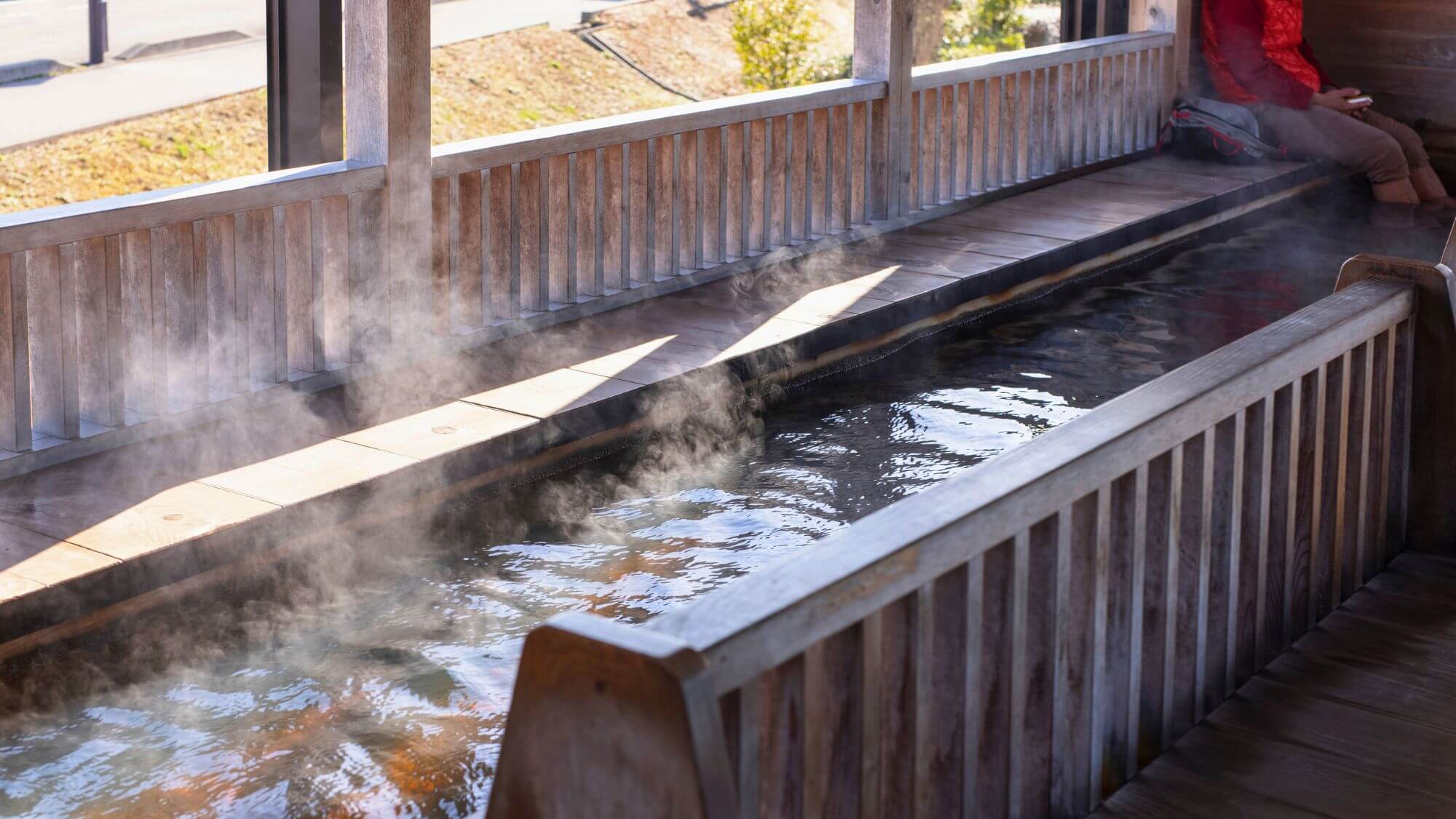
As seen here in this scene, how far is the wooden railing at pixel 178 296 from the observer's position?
3.62 m

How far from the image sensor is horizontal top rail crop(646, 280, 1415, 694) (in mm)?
1320

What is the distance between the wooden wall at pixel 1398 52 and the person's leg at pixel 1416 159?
562 millimetres

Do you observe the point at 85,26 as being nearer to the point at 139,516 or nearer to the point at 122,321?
the point at 122,321

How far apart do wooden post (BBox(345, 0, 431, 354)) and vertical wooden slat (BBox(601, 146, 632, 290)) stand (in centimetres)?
83

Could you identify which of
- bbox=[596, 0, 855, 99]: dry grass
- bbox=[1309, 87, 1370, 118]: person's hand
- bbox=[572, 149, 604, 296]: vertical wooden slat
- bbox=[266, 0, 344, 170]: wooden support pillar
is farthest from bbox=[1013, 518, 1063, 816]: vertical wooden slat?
bbox=[596, 0, 855, 99]: dry grass

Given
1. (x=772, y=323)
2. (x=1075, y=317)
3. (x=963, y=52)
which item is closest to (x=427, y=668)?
(x=772, y=323)

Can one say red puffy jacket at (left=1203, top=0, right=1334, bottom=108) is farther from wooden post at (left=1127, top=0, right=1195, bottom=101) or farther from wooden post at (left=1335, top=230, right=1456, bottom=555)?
wooden post at (left=1335, top=230, right=1456, bottom=555)

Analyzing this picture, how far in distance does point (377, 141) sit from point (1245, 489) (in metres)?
2.88

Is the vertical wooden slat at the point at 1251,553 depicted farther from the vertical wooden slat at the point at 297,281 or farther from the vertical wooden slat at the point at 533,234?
the vertical wooden slat at the point at 533,234

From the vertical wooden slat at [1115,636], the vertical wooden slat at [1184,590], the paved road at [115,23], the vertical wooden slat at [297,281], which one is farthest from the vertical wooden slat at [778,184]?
the paved road at [115,23]

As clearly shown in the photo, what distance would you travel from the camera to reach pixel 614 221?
5.22 m

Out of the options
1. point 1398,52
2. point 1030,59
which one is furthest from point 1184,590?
point 1398,52

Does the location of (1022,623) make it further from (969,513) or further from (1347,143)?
(1347,143)

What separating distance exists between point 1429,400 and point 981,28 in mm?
14221
